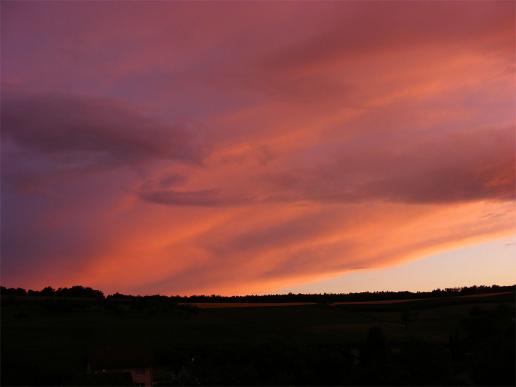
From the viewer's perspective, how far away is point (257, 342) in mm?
88000

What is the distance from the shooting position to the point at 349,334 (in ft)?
305

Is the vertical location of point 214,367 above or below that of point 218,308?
below

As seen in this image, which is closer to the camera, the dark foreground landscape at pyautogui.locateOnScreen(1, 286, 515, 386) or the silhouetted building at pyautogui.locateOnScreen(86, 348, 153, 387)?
the dark foreground landscape at pyautogui.locateOnScreen(1, 286, 515, 386)

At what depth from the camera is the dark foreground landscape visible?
68250 millimetres

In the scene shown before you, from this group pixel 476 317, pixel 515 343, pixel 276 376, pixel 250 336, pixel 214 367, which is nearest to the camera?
pixel 515 343

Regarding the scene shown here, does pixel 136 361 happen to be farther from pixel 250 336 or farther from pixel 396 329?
pixel 396 329

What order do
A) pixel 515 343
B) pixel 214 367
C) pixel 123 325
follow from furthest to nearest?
pixel 123 325, pixel 214 367, pixel 515 343

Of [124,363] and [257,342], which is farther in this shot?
[257,342]

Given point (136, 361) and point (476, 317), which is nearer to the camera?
point (136, 361)

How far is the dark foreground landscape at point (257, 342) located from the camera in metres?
68.2

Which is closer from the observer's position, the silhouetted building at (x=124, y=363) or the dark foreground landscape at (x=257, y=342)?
the dark foreground landscape at (x=257, y=342)

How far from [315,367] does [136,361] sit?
73.5 ft

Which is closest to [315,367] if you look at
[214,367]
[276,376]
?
[276,376]

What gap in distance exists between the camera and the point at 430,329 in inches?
3809
